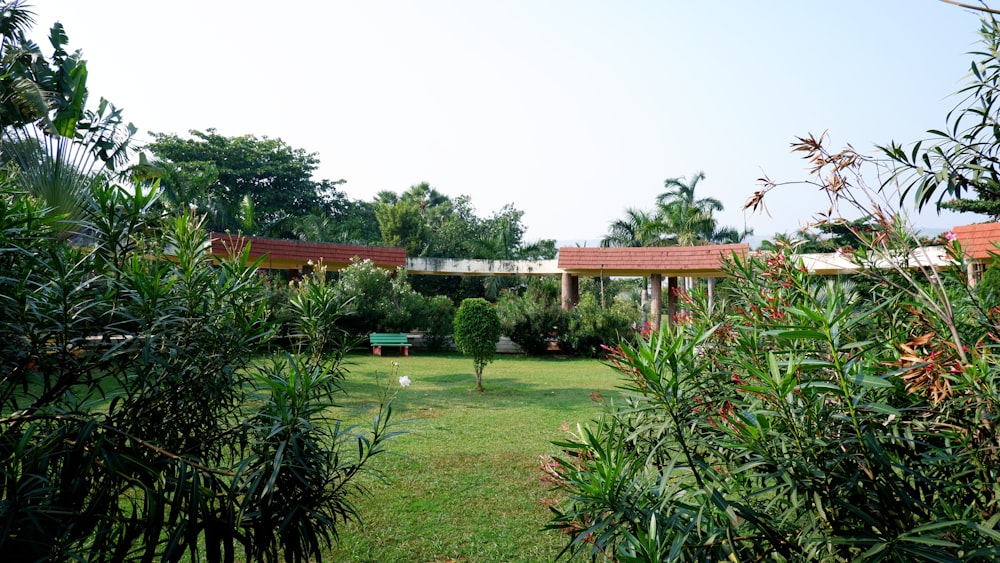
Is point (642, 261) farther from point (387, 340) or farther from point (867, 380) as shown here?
point (867, 380)

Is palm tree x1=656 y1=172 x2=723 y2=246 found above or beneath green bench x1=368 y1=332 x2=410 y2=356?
above

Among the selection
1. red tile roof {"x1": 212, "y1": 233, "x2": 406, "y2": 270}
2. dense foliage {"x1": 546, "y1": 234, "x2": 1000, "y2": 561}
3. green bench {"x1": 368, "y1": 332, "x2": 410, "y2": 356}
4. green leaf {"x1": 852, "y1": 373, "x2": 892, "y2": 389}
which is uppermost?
red tile roof {"x1": 212, "y1": 233, "x2": 406, "y2": 270}

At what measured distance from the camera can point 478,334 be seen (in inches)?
481

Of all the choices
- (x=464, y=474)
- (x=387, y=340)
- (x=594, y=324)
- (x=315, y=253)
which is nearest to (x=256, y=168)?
(x=315, y=253)

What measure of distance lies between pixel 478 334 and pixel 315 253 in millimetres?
8876

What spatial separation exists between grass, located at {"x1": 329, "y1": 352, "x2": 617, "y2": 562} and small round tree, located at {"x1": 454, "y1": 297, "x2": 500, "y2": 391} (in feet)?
1.91

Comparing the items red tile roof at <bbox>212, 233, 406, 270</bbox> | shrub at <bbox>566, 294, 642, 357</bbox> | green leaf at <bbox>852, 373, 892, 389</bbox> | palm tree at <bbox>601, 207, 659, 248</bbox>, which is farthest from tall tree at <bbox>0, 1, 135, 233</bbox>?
palm tree at <bbox>601, 207, 659, 248</bbox>

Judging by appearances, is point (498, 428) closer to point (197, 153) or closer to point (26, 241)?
point (26, 241)

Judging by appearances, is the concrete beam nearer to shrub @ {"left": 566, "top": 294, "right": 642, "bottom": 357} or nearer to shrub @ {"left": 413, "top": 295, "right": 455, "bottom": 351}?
shrub @ {"left": 413, "top": 295, "right": 455, "bottom": 351}

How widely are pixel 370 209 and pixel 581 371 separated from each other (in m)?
25.3

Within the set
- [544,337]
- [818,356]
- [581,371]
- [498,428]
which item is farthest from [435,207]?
[818,356]

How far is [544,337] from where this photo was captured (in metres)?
19.1

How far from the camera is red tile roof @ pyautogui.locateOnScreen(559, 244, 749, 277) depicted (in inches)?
692

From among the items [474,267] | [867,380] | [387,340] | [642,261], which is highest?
[474,267]
